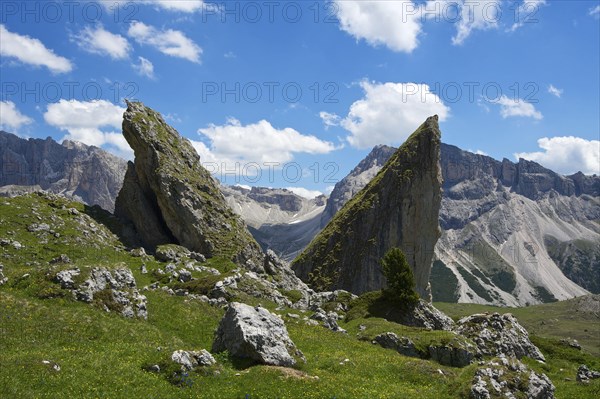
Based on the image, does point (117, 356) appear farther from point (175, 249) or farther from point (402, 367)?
point (175, 249)

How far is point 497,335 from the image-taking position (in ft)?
189

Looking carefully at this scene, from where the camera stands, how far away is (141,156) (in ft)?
337

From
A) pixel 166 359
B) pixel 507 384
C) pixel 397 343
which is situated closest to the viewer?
pixel 166 359

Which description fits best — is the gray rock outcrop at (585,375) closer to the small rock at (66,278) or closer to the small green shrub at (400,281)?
the small green shrub at (400,281)

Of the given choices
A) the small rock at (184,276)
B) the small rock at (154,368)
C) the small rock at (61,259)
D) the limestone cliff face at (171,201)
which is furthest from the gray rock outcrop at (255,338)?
the limestone cliff face at (171,201)

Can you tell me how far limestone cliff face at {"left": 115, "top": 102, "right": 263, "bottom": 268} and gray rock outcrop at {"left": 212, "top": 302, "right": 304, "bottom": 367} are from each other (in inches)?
2351

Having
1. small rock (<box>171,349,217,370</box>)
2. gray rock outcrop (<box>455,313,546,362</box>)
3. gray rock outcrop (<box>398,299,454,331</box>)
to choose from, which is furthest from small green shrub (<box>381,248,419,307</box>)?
small rock (<box>171,349,217,370</box>)

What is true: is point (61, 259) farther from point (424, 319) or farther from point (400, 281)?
point (424, 319)

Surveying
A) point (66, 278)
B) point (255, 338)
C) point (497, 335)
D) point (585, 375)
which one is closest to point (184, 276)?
point (66, 278)

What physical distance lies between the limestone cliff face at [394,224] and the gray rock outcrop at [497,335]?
6468cm

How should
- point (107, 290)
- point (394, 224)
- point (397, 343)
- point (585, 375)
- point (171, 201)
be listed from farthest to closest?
point (394, 224)
point (171, 201)
point (397, 343)
point (585, 375)
point (107, 290)

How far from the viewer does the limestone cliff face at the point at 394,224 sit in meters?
128

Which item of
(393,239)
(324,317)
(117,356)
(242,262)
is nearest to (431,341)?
(324,317)

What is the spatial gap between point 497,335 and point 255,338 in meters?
40.0
